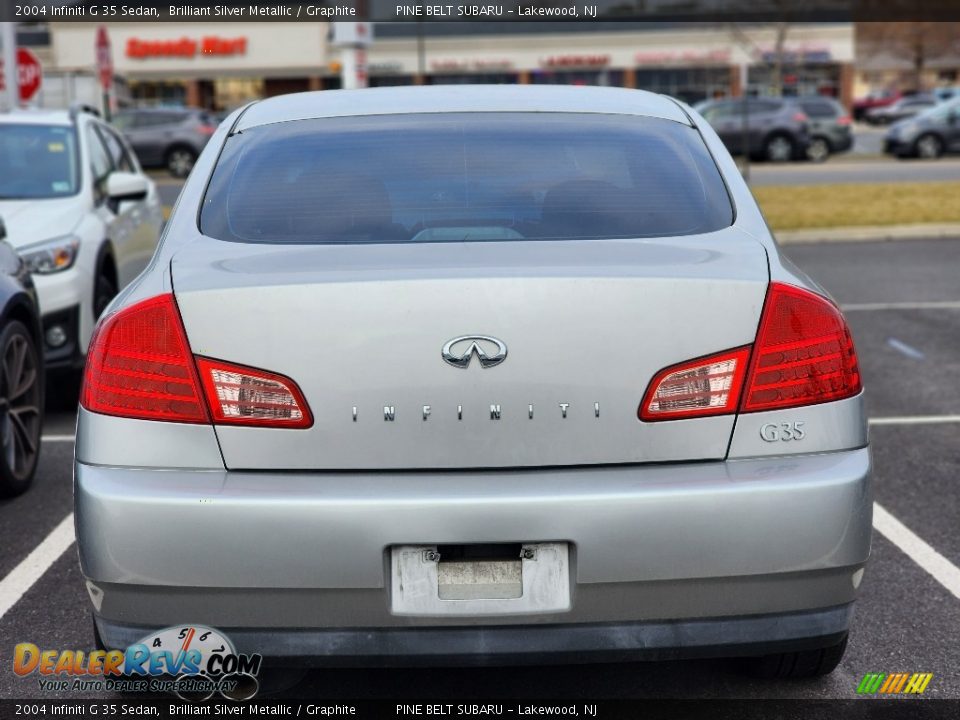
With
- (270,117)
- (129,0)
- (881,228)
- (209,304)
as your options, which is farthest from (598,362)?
(129,0)

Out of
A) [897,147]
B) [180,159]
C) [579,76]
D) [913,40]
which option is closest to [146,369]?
→ [180,159]

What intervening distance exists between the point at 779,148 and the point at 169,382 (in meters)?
31.0

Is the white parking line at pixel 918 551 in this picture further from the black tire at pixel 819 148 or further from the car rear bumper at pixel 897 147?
the black tire at pixel 819 148

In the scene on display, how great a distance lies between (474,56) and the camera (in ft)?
205

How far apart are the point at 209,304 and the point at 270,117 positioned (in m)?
1.18

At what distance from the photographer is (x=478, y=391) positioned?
2746mm

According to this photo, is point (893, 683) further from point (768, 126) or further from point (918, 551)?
point (768, 126)

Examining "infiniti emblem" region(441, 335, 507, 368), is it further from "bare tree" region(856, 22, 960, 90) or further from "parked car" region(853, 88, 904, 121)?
"bare tree" region(856, 22, 960, 90)

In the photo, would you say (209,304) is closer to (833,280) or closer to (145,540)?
(145,540)

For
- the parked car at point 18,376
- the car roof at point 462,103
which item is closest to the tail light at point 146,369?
the car roof at point 462,103

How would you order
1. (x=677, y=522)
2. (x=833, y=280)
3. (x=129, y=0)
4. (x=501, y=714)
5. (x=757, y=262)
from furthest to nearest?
(x=129, y=0), (x=833, y=280), (x=501, y=714), (x=757, y=262), (x=677, y=522)

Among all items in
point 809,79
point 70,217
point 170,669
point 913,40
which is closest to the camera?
point 170,669

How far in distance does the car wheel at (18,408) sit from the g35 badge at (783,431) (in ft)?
11.5

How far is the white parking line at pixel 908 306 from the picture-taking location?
1013 centimetres
